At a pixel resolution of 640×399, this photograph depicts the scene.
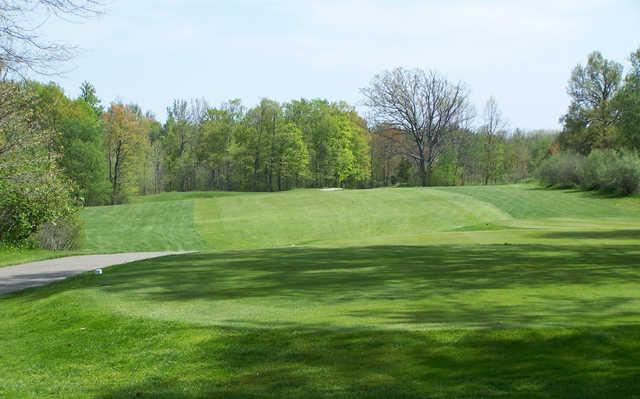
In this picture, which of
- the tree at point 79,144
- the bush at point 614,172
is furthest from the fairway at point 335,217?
the tree at point 79,144

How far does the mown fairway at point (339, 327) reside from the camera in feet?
25.3

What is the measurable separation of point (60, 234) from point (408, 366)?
2647 cm

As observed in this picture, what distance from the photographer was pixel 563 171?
214 ft

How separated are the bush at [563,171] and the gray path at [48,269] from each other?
4912 cm

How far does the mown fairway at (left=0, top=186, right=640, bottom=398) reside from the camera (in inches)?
304

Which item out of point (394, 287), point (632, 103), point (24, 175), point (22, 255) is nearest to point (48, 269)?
point (24, 175)

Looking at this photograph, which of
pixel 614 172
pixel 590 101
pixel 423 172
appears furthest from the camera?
pixel 423 172

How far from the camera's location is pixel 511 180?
348ft

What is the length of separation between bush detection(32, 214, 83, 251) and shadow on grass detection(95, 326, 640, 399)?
22939 mm

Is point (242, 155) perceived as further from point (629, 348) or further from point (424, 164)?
point (629, 348)

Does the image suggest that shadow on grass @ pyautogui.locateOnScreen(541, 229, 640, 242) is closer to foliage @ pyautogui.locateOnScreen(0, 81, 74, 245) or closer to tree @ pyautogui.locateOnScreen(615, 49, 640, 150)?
foliage @ pyautogui.locateOnScreen(0, 81, 74, 245)

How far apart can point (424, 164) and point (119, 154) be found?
40.8 metres

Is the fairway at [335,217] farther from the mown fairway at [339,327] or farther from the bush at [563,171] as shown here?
the mown fairway at [339,327]

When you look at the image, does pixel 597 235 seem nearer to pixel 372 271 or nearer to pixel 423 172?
pixel 372 271
